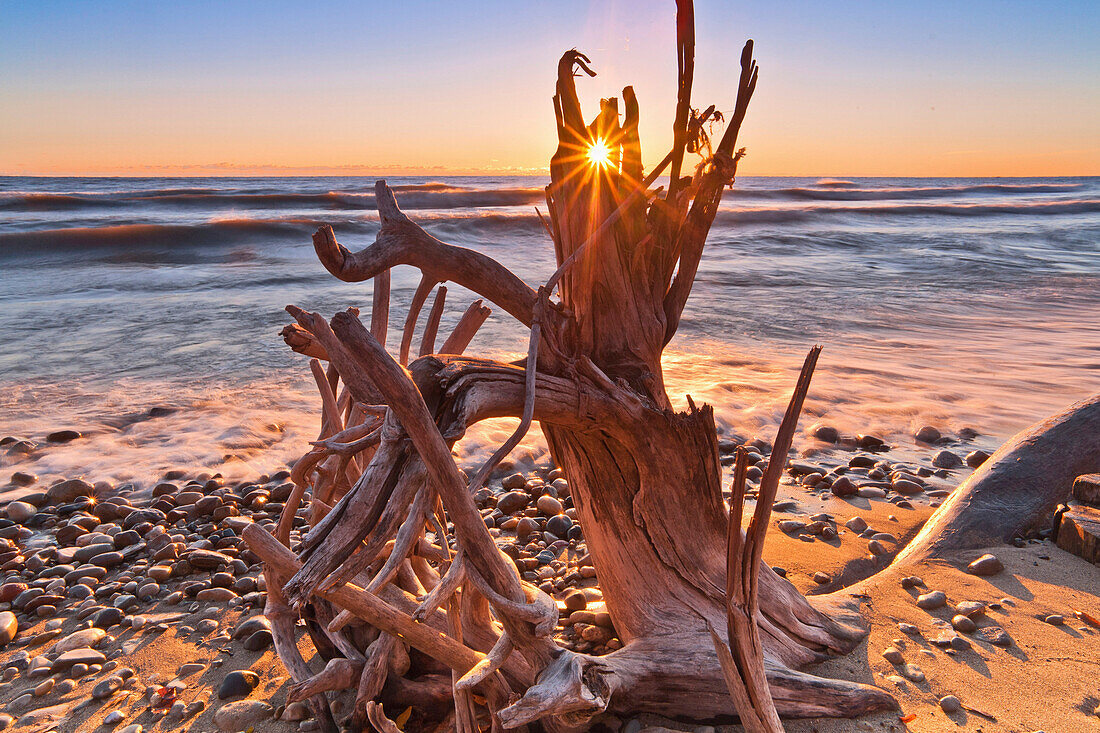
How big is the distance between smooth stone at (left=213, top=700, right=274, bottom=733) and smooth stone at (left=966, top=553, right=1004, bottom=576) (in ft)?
9.94

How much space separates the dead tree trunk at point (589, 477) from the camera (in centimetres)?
169

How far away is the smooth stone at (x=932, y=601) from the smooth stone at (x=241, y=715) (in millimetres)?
2582

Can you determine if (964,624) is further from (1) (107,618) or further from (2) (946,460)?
(1) (107,618)

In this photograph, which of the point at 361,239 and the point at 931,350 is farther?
the point at 361,239

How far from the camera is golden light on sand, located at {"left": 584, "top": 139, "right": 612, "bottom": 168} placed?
2.18m

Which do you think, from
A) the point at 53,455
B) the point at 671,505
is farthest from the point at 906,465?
the point at 53,455

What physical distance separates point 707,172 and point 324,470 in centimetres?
154

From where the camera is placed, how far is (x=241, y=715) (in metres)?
2.53

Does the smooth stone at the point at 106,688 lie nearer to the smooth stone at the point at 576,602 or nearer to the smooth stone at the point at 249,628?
the smooth stone at the point at 249,628

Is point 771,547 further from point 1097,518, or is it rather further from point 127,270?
point 127,270

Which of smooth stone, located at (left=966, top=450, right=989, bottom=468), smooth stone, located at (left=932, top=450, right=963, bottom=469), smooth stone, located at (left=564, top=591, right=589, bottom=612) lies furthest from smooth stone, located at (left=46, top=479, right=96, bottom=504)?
smooth stone, located at (left=966, top=450, right=989, bottom=468)

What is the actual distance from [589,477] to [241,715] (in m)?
1.50

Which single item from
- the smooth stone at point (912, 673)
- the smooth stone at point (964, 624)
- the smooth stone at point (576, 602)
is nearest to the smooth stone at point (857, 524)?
the smooth stone at point (964, 624)

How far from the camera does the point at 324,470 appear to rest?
A: 2.38 metres
